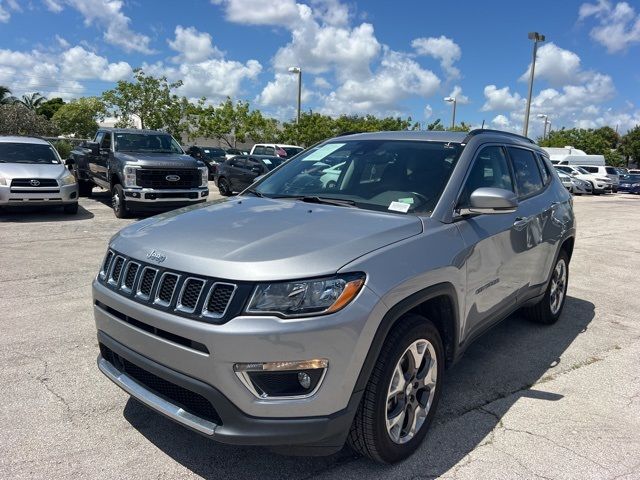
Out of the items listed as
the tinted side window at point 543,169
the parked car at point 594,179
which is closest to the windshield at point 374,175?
the tinted side window at point 543,169

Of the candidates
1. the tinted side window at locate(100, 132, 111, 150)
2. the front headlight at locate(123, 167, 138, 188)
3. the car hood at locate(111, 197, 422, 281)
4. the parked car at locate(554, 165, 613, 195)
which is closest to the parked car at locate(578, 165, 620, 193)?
the parked car at locate(554, 165, 613, 195)

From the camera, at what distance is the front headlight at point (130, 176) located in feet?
36.1

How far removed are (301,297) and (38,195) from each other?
403 inches

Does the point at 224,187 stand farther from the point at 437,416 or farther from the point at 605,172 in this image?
the point at 605,172

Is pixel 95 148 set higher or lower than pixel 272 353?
higher

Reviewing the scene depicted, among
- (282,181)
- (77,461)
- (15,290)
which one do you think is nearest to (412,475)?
(77,461)

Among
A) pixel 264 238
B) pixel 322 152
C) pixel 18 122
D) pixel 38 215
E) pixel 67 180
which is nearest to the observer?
pixel 264 238

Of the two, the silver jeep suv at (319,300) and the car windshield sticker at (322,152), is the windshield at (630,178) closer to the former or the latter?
the silver jeep suv at (319,300)

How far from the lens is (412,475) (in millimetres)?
2713

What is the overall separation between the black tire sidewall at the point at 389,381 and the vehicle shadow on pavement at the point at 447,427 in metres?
0.09

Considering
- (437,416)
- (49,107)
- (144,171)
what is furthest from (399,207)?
(49,107)

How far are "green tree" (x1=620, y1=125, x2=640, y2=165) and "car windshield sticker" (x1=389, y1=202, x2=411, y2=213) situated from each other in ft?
240

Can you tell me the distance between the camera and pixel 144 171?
11078mm

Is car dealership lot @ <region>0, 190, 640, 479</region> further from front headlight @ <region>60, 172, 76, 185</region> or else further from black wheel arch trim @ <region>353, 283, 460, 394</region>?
front headlight @ <region>60, 172, 76, 185</region>
